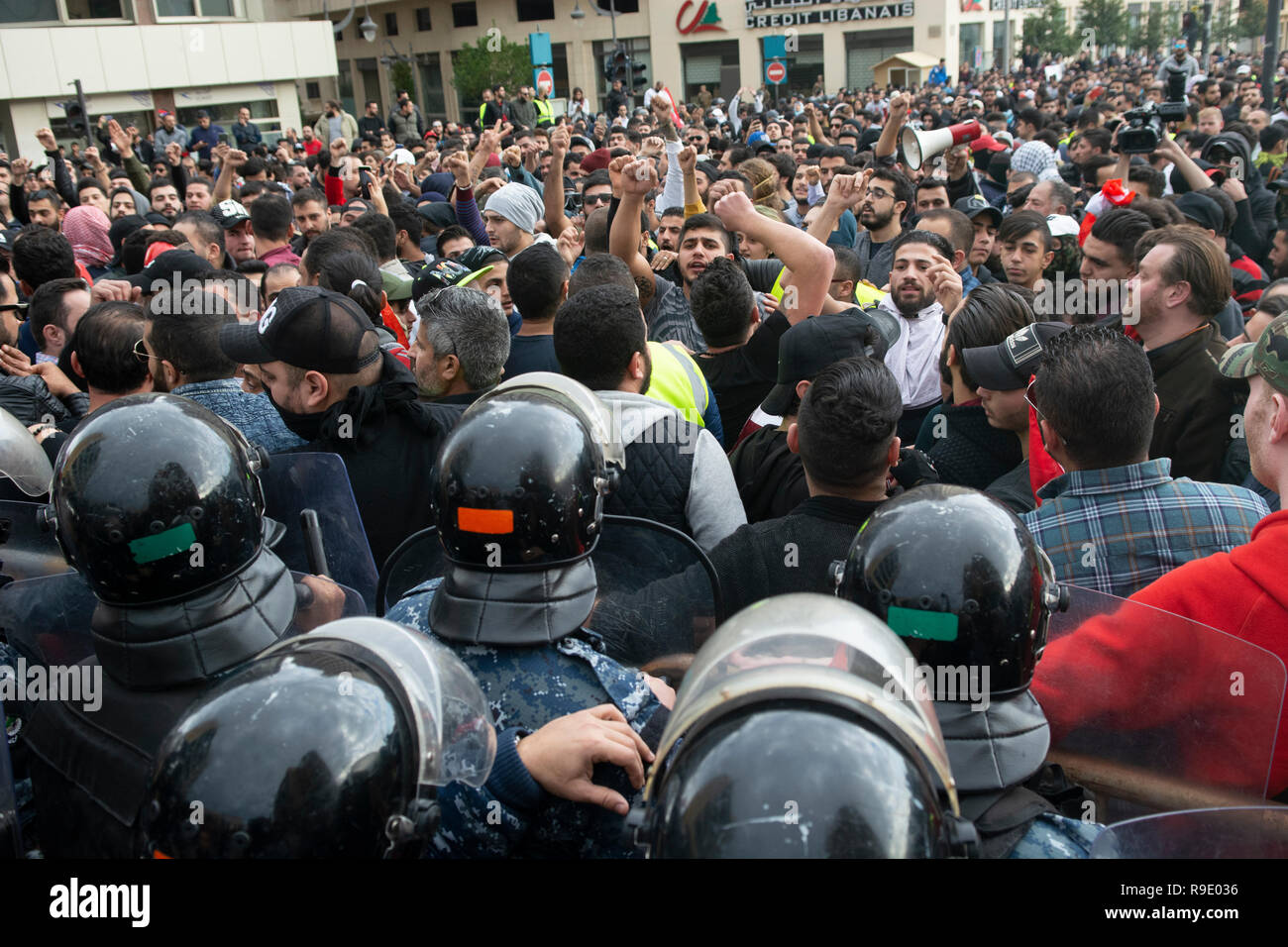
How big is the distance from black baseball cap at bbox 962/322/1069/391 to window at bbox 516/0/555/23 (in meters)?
43.9

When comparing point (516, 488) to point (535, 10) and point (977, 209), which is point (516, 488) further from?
point (535, 10)

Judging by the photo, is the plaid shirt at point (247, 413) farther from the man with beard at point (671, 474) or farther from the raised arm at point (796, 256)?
the raised arm at point (796, 256)

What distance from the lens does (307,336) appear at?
9.21 ft

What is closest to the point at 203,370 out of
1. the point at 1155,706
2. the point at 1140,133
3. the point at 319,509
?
the point at 319,509

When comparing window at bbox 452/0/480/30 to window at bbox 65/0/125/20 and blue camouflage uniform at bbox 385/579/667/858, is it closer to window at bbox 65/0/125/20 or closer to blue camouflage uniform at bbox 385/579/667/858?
window at bbox 65/0/125/20

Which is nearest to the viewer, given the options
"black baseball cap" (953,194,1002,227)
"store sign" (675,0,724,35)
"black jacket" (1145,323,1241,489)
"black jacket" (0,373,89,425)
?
"black jacket" (1145,323,1241,489)

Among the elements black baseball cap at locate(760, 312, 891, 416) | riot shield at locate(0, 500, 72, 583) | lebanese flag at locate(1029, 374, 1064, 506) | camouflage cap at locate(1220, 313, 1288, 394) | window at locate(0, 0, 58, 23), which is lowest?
lebanese flag at locate(1029, 374, 1064, 506)

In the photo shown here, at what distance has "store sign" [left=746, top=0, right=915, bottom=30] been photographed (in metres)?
40.8

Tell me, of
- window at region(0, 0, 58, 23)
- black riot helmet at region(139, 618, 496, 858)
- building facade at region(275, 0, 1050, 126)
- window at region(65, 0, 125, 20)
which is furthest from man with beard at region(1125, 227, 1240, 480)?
building facade at region(275, 0, 1050, 126)

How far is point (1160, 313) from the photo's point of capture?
3.68 metres

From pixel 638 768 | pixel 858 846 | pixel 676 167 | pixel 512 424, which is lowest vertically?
pixel 638 768
